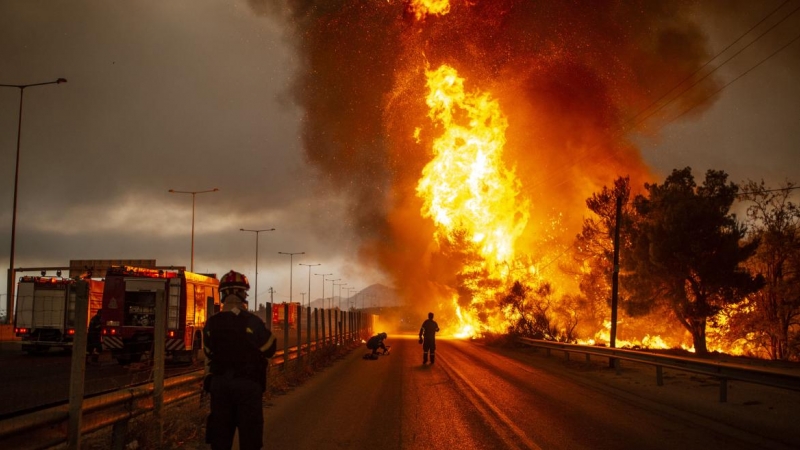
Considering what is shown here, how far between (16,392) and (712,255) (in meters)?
31.6

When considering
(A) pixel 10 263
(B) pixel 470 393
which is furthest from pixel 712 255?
(A) pixel 10 263

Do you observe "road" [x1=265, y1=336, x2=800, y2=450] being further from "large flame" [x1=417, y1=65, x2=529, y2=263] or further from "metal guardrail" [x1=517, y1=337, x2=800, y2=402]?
"large flame" [x1=417, y1=65, x2=529, y2=263]

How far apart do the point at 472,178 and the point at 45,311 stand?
25.7 m

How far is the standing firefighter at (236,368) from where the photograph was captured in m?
5.57

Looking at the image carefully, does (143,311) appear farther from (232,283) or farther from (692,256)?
(692,256)

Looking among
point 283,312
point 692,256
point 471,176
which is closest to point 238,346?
point 283,312

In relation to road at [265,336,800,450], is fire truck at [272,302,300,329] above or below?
above

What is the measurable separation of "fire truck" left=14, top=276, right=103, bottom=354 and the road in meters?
13.2

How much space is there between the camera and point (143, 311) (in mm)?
20672

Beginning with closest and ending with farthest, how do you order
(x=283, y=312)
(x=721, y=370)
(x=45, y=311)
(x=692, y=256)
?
(x=721, y=370) < (x=283, y=312) < (x=45, y=311) < (x=692, y=256)

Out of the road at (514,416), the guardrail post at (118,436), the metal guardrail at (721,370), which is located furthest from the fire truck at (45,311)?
the metal guardrail at (721,370)

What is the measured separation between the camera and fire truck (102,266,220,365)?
66.4 feet

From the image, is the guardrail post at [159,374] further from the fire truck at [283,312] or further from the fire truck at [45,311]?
the fire truck at [45,311]

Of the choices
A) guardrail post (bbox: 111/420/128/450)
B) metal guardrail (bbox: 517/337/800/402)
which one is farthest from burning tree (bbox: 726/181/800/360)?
guardrail post (bbox: 111/420/128/450)
